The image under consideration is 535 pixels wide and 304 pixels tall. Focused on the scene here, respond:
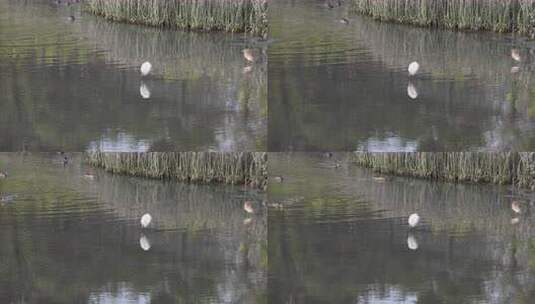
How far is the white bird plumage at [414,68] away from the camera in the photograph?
5.10 meters

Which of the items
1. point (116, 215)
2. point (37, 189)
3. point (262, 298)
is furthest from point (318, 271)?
point (37, 189)

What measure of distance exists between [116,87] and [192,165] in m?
0.48

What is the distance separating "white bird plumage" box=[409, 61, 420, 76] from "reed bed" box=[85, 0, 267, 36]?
2.19 feet

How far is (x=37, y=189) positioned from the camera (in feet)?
16.8

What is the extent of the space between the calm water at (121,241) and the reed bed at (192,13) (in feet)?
2.31

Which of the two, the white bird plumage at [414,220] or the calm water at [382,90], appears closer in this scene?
the calm water at [382,90]

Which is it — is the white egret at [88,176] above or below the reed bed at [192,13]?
below

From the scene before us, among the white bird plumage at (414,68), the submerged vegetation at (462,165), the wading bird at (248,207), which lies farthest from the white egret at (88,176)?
the white bird plumage at (414,68)

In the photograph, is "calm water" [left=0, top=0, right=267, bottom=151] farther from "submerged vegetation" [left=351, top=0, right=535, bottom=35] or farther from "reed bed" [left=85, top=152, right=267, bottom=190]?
"submerged vegetation" [left=351, top=0, right=535, bottom=35]

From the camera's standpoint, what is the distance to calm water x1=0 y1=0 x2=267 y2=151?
16.6 feet

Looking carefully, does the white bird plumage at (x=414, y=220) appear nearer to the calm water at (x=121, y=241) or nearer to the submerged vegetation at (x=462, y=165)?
the submerged vegetation at (x=462, y=165)

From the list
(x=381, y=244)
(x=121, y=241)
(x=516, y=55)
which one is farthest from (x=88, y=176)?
(x=516, y=55)

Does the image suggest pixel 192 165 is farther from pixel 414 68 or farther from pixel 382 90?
pixel 414 68

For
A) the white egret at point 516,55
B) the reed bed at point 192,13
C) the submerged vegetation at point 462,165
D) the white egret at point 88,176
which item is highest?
the reed bed at point 192,13
